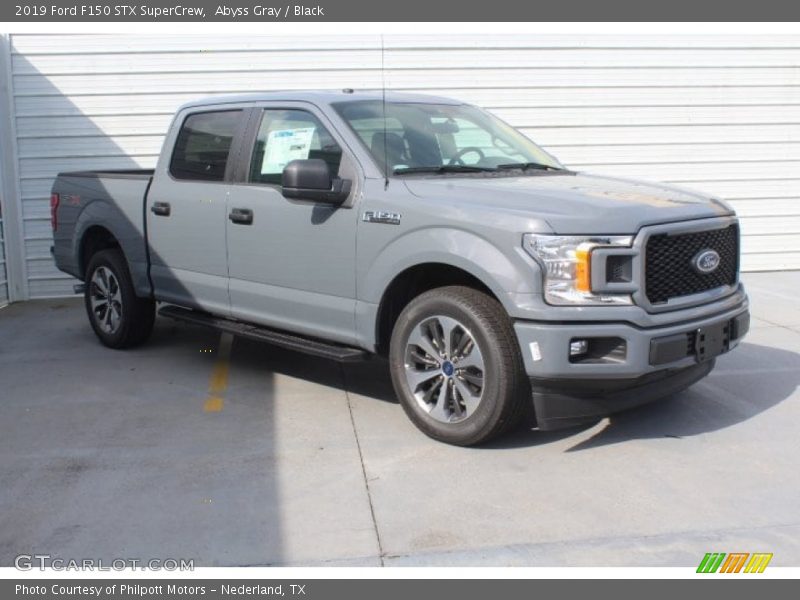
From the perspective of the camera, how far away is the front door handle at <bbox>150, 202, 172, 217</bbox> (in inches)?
254

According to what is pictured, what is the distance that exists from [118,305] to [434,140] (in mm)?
3255

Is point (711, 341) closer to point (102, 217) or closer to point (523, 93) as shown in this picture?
point (102, 217)

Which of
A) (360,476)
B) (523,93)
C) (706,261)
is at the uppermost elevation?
(523,93)

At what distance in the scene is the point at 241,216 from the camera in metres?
5.83

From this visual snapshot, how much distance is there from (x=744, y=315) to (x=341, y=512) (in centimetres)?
264

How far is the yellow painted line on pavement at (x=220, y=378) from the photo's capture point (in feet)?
19.0

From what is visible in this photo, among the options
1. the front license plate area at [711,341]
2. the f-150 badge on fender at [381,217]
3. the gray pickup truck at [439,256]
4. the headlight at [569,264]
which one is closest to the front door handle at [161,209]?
the gray pickup truck at [439,256]

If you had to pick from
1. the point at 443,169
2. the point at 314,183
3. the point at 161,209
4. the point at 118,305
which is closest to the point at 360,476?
the point at 314,183

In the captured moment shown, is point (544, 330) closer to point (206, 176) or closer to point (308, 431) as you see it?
point (308, 431)

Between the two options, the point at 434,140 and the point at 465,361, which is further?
the point at 434,140

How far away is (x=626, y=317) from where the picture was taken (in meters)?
4.32

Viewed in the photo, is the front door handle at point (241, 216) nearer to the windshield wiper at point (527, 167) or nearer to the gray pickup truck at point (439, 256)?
the gray pickup truck at point (439, 256)

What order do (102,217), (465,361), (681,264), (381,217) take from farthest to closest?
1. (102,217)
2. (381,217)
3. (465,361)
4. (681,264)

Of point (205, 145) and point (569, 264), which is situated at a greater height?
point (205, 145)
